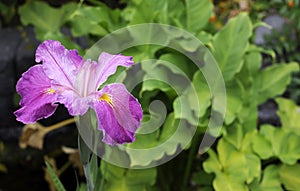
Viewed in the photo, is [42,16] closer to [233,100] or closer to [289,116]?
[233,100]

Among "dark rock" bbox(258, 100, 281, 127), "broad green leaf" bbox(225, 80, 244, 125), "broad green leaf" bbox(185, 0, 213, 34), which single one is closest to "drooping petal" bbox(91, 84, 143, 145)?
"broad green leaf" bbox(225, 80, 244, 125)

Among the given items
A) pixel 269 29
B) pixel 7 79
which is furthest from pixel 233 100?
pixel 269 29

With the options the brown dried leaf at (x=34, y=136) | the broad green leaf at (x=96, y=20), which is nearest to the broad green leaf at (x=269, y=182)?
the broad green leaf at (x=96, y=20)

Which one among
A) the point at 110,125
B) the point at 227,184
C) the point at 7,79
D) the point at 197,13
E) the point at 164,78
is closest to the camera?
the point at 110,125

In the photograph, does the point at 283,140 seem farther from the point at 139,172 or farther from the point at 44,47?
the point at 44,47

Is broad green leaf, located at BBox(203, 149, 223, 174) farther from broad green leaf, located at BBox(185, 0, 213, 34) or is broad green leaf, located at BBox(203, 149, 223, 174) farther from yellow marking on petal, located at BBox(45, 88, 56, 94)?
yellow marking on petal, located at BBox(45, 88, 56, 94)

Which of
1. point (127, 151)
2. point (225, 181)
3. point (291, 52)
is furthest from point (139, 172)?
point (291, 52)

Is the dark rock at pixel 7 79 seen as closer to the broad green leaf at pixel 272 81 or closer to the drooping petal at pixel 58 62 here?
the broad green leaf at pixel 272 81
